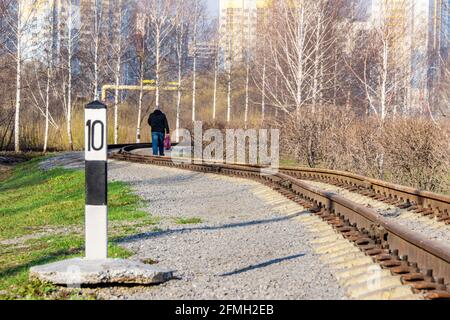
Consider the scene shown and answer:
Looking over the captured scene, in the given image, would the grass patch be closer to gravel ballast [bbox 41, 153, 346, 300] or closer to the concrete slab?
gravel ballast [bbox 41, 153, 346, 300]

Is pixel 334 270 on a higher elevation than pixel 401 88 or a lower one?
lower

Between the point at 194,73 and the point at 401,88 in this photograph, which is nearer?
the point at 401,88

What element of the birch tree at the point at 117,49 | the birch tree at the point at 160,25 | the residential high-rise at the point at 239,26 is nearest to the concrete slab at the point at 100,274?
the birch tree at the point at 117,49

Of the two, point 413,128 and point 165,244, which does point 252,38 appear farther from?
point 165,244

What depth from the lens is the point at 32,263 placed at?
7.68m

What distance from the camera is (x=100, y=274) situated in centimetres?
587

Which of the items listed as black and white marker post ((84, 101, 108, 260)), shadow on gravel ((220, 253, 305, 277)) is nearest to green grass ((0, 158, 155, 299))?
black and white marker post ((84, 101, 108, 260))

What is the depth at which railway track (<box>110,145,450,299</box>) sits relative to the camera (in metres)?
6.00

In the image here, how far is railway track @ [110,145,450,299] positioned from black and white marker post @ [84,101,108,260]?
2199 millimetres

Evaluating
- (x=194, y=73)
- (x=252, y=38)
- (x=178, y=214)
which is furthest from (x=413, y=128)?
(x=252, y=38)

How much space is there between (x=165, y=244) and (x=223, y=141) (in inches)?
1005

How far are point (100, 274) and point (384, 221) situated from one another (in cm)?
312

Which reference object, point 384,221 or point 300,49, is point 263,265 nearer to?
point 384,221
